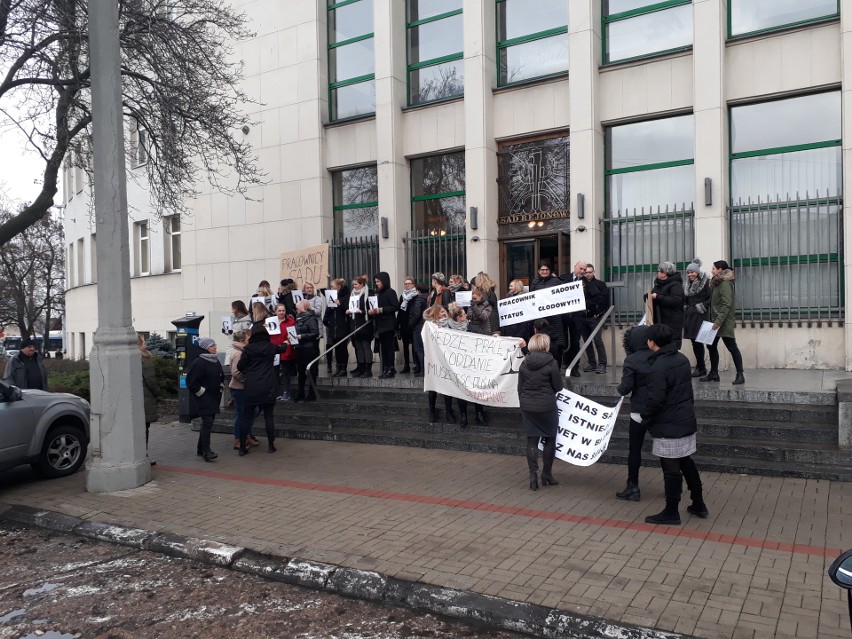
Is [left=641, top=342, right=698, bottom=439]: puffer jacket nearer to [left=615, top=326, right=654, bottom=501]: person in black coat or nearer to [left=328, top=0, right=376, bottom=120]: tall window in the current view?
[left=615, top=326, right=654, bottom=501]: person in black coat

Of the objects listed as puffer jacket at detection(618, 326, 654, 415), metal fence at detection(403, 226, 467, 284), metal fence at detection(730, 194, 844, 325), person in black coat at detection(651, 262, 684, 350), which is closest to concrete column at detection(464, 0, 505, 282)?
metal fence at detection(403, 226, 467, 284)

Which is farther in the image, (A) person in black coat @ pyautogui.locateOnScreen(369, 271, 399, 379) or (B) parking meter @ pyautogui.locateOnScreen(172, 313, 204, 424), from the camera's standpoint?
(B) parking meter @ pyautogui.locateOnScreen(172, 313, 204, 424)

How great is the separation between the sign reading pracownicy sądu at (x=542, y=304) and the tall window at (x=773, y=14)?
241 inches

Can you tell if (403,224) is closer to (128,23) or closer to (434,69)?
(434,69)

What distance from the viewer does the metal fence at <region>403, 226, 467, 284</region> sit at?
15172 mm

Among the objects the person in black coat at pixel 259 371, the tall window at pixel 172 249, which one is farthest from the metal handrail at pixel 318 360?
the tall window at pixel 172 249

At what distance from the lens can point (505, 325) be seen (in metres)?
11.1

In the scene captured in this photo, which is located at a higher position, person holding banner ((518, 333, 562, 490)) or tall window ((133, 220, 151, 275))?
tall window ((133, 220, 151, 275))

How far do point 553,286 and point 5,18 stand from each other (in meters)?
9.28

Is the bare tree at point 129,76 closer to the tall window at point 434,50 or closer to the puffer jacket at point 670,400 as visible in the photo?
the tall window at point 434,50

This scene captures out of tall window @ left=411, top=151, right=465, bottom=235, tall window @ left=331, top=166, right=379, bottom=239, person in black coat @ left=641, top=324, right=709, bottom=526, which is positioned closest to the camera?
person in black coat @ left=641, top=324, right=709, bottom=526

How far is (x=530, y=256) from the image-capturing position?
14.7 meters

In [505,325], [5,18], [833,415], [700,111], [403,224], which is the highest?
[5,18]

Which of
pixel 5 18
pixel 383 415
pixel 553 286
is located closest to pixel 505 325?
pixel 553 286
